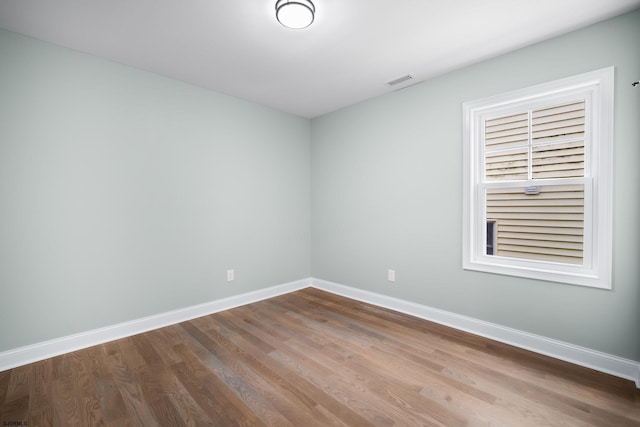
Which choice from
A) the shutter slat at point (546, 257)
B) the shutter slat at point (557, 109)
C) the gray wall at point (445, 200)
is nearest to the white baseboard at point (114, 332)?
the gray wall at point (445, 200)

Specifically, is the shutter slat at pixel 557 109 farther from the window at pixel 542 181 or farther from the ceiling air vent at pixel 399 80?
the ceiling air vent at pixel 399 80

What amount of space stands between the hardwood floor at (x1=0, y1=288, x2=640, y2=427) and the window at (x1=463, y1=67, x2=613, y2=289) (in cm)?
81

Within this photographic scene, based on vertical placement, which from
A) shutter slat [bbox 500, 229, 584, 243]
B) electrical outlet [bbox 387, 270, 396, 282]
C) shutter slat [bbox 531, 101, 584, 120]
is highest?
shutter slat [bbox 531, 101, 584, 120]

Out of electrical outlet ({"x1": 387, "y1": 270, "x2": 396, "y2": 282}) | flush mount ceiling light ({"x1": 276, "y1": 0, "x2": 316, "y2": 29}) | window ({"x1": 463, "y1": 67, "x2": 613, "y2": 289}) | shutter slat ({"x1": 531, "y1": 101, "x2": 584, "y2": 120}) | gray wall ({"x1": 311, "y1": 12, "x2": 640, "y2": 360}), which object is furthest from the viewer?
electrical outlet ({"x1": 387, "y1": 270, "x2": 396, "y2": 282})

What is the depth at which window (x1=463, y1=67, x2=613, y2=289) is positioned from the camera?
2.12 meters

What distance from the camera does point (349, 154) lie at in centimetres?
387

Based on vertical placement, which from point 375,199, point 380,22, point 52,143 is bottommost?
point 375,199

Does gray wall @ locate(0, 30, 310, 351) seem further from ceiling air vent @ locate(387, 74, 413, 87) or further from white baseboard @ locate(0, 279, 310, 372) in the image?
ceiling air vent @ locate(387, 74, 413, 87)

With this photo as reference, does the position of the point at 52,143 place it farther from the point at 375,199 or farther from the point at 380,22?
the point at 375,199

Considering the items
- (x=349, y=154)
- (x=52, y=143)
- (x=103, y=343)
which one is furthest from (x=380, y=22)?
(x=103, y=343)

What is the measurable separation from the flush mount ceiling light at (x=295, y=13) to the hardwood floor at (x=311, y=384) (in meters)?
2.54

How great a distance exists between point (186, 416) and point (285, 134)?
3.43 metres

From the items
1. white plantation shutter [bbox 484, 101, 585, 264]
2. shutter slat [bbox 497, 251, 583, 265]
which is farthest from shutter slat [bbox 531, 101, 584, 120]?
shutter slat [bbox 497, 251, 583, 265]

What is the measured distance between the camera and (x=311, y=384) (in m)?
1.96
